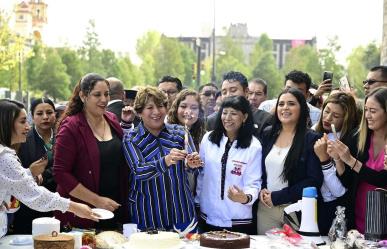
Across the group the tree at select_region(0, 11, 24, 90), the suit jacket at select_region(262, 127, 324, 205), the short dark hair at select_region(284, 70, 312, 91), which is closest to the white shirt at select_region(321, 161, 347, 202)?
the suit jacket at select_region(262, 127, 324, 205)

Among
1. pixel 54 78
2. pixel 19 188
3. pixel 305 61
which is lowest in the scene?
pixel 19 188

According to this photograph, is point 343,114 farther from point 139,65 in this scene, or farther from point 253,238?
point 139,65

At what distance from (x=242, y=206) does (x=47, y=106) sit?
2089mm

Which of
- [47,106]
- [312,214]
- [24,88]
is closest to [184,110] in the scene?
[47,106]

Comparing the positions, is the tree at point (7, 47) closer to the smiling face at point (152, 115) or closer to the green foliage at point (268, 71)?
the smiling face at point (152, 115)

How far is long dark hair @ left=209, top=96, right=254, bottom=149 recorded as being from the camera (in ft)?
14.4

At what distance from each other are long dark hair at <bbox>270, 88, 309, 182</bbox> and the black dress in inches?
47.4

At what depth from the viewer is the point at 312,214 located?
3.88 metres

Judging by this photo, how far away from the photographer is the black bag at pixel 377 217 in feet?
12.3

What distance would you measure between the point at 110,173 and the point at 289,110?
1.43 m

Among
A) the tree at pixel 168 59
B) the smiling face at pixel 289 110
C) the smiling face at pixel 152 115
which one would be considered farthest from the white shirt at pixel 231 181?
the tree at pixel 168 59

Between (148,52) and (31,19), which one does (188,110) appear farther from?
(31,19)

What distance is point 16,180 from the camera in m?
3.53

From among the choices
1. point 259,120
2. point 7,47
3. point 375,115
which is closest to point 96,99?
point 259,120
